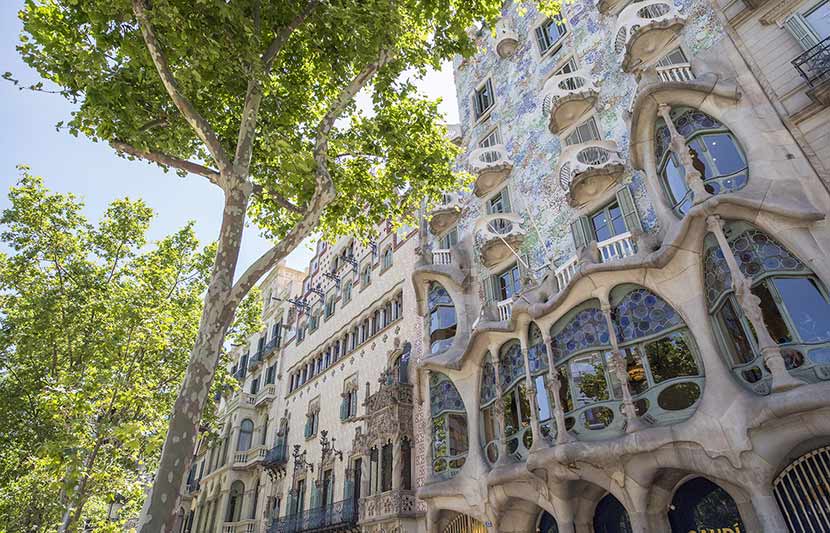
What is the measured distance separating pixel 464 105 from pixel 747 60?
1238 cm

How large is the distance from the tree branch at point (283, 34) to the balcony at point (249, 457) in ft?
74.0

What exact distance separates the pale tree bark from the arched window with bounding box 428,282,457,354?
7948 millimetres

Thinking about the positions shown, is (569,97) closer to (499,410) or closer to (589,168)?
(589,168)

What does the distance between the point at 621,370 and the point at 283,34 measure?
987 centimetres

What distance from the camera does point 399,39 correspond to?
37.1ft

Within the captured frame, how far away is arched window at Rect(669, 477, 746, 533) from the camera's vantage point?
9.06 metres

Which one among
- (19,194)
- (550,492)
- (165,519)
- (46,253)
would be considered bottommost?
(165,519)

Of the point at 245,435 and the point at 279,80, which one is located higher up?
the point at 279,80

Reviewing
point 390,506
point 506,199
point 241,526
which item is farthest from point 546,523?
point 241,526

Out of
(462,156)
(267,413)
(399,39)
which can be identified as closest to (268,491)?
(267,413)

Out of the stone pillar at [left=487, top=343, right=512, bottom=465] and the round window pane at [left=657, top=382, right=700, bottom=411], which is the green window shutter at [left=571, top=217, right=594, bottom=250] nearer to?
the stone pillar at [left=487, top=343, right=512, bottom=465]

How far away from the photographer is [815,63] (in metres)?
9.46

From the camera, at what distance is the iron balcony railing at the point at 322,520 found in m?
17.7

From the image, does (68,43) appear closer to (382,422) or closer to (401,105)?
(401,105)
